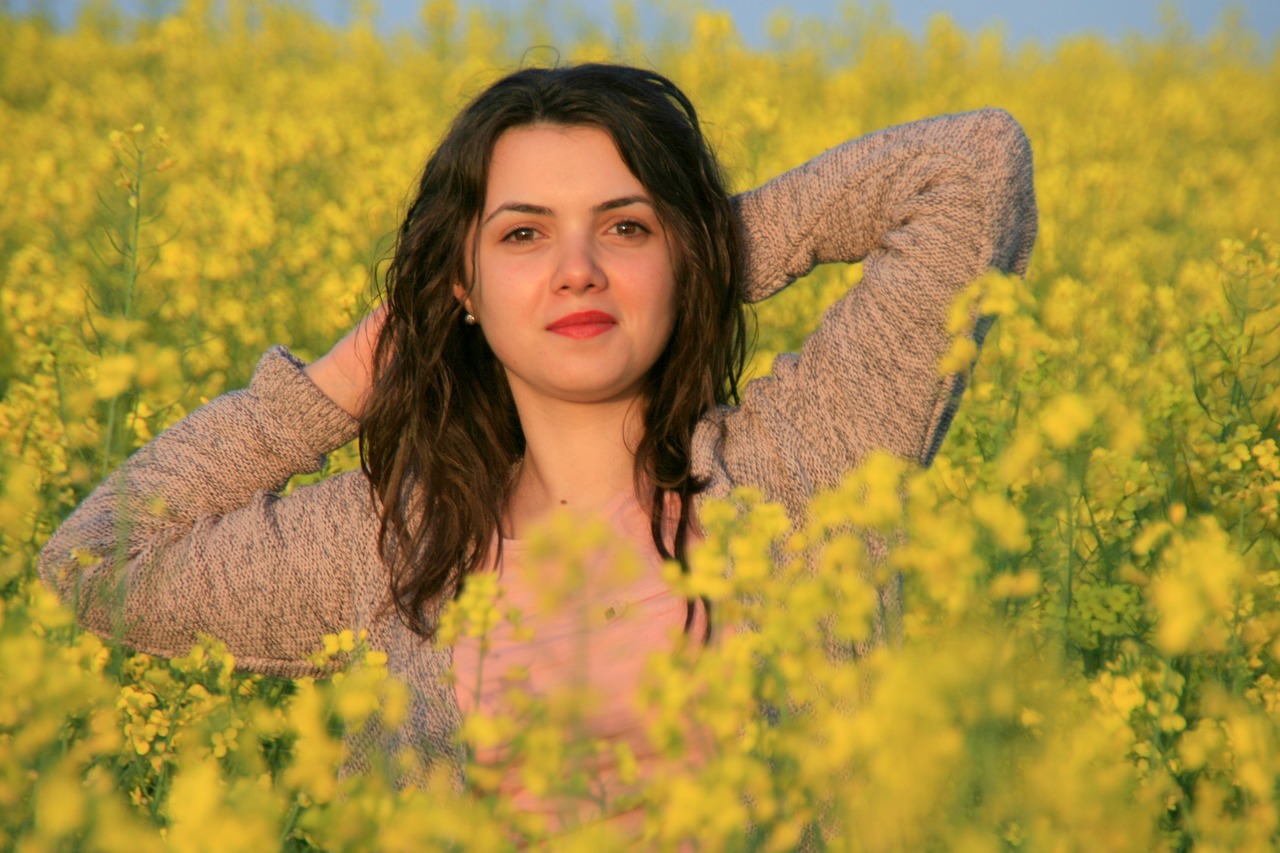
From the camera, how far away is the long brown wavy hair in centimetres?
211

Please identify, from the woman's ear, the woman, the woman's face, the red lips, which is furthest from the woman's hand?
the red lips

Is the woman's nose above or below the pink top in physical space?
above

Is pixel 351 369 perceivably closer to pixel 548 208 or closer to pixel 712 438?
pixel 548 208

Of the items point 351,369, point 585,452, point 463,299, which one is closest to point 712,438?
point 585,452

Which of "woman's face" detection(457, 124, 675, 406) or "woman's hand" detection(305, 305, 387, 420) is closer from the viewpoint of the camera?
"woman's face" detection(457, 124, 675, 406)

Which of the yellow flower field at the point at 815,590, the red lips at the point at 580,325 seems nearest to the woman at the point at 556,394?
the red lips at the point at 580,325

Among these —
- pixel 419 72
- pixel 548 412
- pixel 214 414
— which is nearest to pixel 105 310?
pixel 214 414

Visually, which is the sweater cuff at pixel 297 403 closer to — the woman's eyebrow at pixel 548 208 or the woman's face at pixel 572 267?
the woman's face at pixel 572 267

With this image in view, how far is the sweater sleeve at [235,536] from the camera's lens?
6.91 feet

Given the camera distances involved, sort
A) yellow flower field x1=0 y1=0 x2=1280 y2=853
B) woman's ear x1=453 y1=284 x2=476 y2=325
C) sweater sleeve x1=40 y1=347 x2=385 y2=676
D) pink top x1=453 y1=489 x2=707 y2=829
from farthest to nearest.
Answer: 1. woman's ear x1=453 y1=284 x2=476 y2=325
2. sweater sleeve x1=40 y1=347 x2=385 y2=676
3. pink top x1=453 y1=489 x2=707 y2=829
4. yellow flower field x1=0 y1=0 x2=1280 y2=853

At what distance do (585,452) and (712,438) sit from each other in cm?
21

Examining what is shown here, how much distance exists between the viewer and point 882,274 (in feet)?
6.84

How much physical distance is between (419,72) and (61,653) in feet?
27.6

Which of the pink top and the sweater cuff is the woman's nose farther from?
the sweater cuff
